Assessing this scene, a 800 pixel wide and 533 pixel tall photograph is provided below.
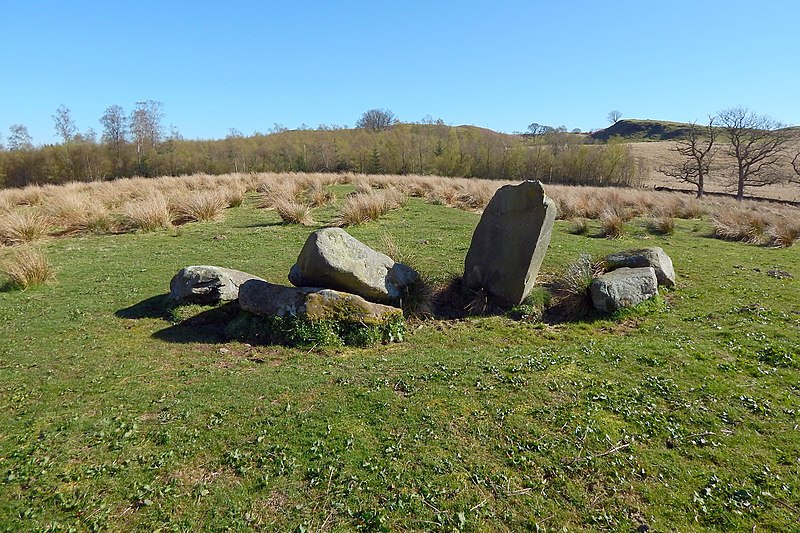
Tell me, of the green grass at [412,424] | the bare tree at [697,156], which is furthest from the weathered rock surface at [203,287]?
the bare tree at [697,156]

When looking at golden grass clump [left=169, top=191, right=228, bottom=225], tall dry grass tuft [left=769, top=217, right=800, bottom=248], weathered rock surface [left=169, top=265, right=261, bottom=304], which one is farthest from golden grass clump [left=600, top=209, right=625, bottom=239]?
golden grass clump [left=169, top=191, right=228, bottom=225]

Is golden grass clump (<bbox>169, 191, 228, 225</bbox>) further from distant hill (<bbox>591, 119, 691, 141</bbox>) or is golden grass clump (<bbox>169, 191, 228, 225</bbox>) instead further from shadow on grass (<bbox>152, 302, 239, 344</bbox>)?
distant hill (<bbox>591, 119, 691, 141</bbox>)

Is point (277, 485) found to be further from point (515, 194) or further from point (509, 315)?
point (515, 194)

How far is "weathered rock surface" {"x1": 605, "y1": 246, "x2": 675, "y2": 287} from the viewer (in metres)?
8.16

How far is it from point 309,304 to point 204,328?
6.09 ft

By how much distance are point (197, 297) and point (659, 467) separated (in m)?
6.85

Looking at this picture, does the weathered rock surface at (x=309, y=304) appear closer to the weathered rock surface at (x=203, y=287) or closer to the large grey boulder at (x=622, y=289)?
the weathered rock surface at (x=203, y=287)

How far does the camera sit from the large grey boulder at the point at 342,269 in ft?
21.0

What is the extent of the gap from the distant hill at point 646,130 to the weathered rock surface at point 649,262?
370ft

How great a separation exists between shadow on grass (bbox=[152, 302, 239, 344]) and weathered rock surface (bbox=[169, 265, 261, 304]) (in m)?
0.23

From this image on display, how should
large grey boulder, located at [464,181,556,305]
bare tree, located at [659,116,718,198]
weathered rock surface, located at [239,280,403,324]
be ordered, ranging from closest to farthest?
weathered rock surface, located at [239,280,403,324] → large grey boulder, located at [464,181,556,305] → bare tree, located at [659,116,718,198]

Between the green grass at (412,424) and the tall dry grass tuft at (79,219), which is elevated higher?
the tall dry grass tuft at (79,219)

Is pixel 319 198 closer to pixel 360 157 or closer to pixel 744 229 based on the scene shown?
pixel 744 229

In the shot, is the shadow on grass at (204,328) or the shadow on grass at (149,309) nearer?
the shadow on grass at (204,328)
